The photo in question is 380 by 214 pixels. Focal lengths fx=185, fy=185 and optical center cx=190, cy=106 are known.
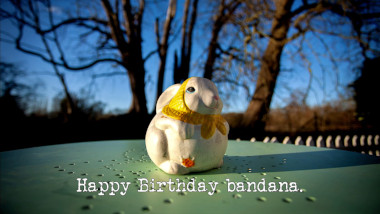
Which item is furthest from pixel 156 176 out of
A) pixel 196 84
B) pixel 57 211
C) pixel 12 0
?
pixel 12 0

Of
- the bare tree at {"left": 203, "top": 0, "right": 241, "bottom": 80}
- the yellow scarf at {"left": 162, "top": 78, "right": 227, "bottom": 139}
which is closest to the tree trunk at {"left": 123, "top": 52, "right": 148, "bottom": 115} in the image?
the bare tree at {"left": 203, "top": 0, "right": 241, "bottom": 80}

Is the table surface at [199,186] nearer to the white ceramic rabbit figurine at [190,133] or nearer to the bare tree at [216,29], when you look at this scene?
the white ceramic rabbit figurine at [190,133]

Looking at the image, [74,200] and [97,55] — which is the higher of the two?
[97,55]

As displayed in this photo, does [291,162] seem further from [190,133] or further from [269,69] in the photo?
[269,69]

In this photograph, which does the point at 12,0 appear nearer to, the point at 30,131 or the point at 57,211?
the point at 30,131

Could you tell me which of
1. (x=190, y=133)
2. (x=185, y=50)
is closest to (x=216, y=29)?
(x=185, y=50)

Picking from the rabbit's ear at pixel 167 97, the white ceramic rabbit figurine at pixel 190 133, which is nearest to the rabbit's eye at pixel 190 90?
the white ceramic rabbit figurine at pixel 190 133

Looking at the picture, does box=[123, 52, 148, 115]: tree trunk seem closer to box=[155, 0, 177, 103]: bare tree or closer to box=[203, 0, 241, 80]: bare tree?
box=[155, 0, 177, 103]: bare tree
